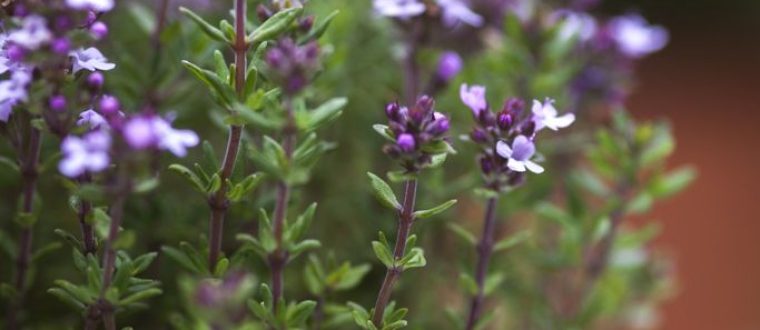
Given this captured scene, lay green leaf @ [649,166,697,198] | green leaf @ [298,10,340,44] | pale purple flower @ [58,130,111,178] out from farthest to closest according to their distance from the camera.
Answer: green leaf @ [649,166,697,198] → green leaf @ [298,10,340,44] → pale purple flower @ [58,130,111,178]

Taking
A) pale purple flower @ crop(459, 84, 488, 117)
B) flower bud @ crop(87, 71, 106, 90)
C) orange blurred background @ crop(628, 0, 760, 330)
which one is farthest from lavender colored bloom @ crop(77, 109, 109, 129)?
orange blurred background @ crop(628, 0, 760, 330)

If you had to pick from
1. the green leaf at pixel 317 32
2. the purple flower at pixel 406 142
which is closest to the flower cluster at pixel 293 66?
the purple flower at pixel 406 142

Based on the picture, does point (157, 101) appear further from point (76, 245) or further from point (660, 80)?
point (660, 80)

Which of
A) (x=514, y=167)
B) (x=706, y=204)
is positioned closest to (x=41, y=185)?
(x=514, y=167)

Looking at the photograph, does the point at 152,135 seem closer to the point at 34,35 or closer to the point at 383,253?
the point at 34,35

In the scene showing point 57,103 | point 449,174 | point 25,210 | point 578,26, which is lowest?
A: point 25,210

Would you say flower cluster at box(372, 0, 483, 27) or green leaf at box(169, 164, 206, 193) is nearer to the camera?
green leaf at box(169, 164, 206, 193)

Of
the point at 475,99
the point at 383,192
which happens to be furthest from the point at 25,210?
the point at 475,99

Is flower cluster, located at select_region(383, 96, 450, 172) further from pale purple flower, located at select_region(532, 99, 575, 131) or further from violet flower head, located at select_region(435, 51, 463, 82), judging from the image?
violet flower head, located at select_region(435, 51, 463, 82)
